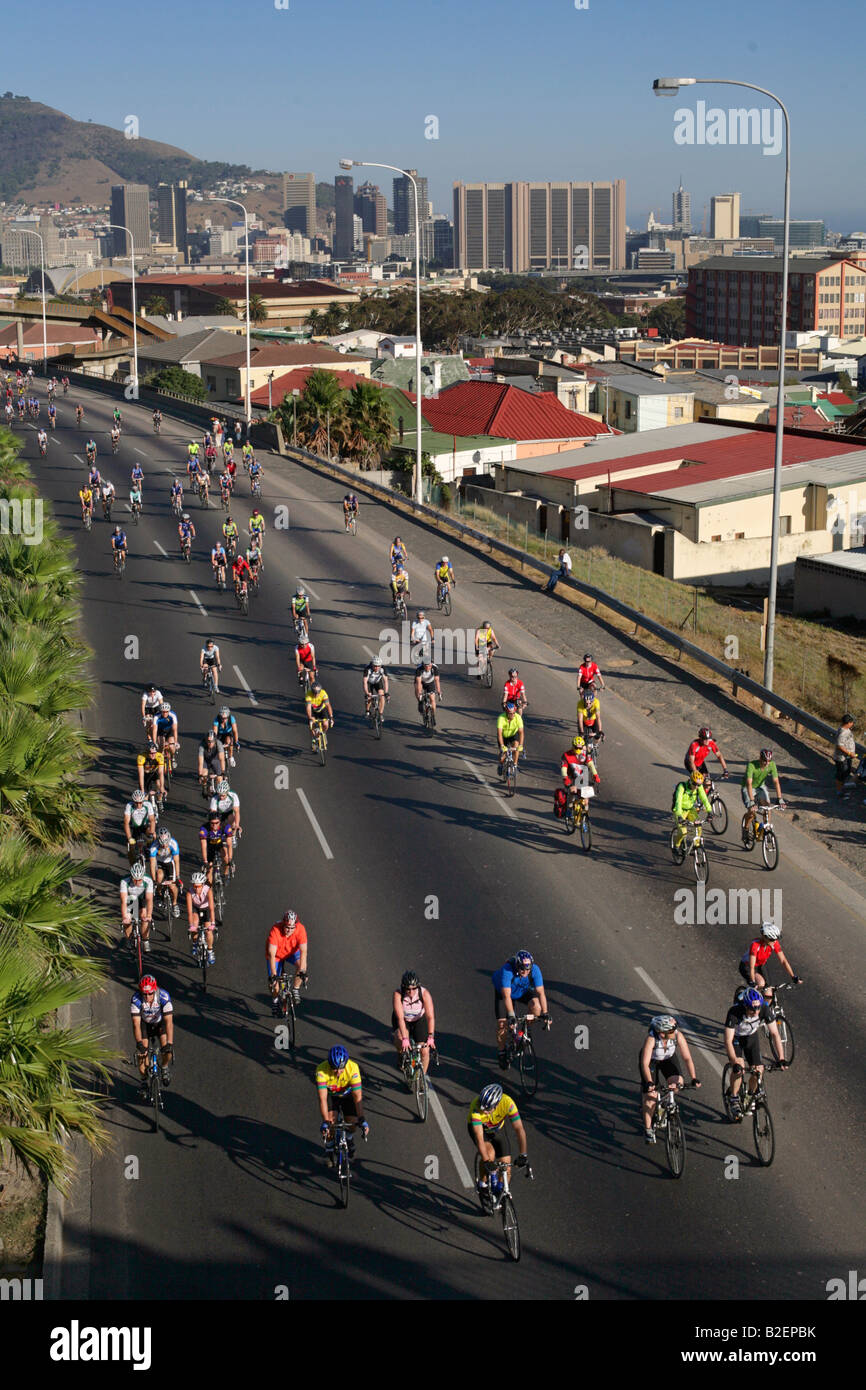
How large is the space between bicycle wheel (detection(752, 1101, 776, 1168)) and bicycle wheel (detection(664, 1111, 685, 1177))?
0.67 meters

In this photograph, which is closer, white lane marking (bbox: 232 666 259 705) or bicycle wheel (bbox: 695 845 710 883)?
bicycle wheel (bbox: 695 845 710 883)

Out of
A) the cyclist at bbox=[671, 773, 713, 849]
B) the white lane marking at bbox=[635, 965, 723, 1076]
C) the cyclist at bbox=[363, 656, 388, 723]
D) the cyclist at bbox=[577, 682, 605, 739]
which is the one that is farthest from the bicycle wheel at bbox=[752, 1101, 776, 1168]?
the cyclist at bbox=[363, 656, 388, 723]

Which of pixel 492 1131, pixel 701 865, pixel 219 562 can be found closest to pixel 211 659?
pixel 219 562

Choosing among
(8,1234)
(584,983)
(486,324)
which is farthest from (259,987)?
(486,324)

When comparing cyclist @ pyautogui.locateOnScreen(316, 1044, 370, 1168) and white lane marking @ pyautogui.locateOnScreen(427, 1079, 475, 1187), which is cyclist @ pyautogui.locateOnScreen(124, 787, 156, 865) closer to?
white lane marking @ pyautogui.locateOnScreen(427, 1079, 475, 1187)

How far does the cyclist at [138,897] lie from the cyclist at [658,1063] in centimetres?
606

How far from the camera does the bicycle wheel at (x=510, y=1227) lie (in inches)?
439

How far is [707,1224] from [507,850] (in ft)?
26.6

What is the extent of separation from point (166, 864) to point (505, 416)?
56.8 meters

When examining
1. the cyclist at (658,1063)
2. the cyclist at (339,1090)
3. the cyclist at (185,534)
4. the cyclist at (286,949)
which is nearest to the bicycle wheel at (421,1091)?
the cyclist at (339,1090)

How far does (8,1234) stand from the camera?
11484mm

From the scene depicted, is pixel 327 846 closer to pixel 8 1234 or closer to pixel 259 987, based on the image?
pixel 259 987

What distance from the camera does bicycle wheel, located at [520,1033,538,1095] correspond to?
13.6 meters

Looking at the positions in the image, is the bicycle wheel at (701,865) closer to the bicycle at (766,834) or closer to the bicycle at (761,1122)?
the bicycle at (766,834)
